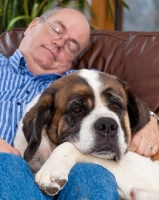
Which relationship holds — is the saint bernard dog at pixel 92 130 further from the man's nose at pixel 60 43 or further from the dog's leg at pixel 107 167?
the man's nose at pixel 60 43

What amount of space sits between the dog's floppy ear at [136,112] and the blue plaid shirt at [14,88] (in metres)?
0.59

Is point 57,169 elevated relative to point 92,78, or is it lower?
lower

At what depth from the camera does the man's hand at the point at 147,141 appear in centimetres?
153

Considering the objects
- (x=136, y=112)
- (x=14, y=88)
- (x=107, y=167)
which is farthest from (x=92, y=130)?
(x=14, y=88)

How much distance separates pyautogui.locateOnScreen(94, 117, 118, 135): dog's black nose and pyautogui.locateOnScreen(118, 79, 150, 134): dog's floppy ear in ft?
0.79

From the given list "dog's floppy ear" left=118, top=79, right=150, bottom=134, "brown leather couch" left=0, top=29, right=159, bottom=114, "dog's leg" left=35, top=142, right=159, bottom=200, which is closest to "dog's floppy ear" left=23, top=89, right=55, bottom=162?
"dog's leg" left=35, top=142, right=159, bottom=200

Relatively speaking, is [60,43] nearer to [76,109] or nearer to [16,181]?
[76,109]

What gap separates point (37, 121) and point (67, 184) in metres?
0.29

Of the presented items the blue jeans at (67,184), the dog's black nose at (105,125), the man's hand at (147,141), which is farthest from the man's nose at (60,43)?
the blue jeans at (67,184)

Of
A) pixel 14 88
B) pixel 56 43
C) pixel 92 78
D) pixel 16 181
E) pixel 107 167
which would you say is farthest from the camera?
pixel 56 43

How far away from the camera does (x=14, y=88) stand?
2047 mm

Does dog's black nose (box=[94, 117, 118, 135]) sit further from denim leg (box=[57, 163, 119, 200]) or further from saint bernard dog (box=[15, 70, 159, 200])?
denim leg (box=[57, 163, 119, 200])

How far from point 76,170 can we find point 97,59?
45.3 inches

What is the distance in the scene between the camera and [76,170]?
4.16ft
